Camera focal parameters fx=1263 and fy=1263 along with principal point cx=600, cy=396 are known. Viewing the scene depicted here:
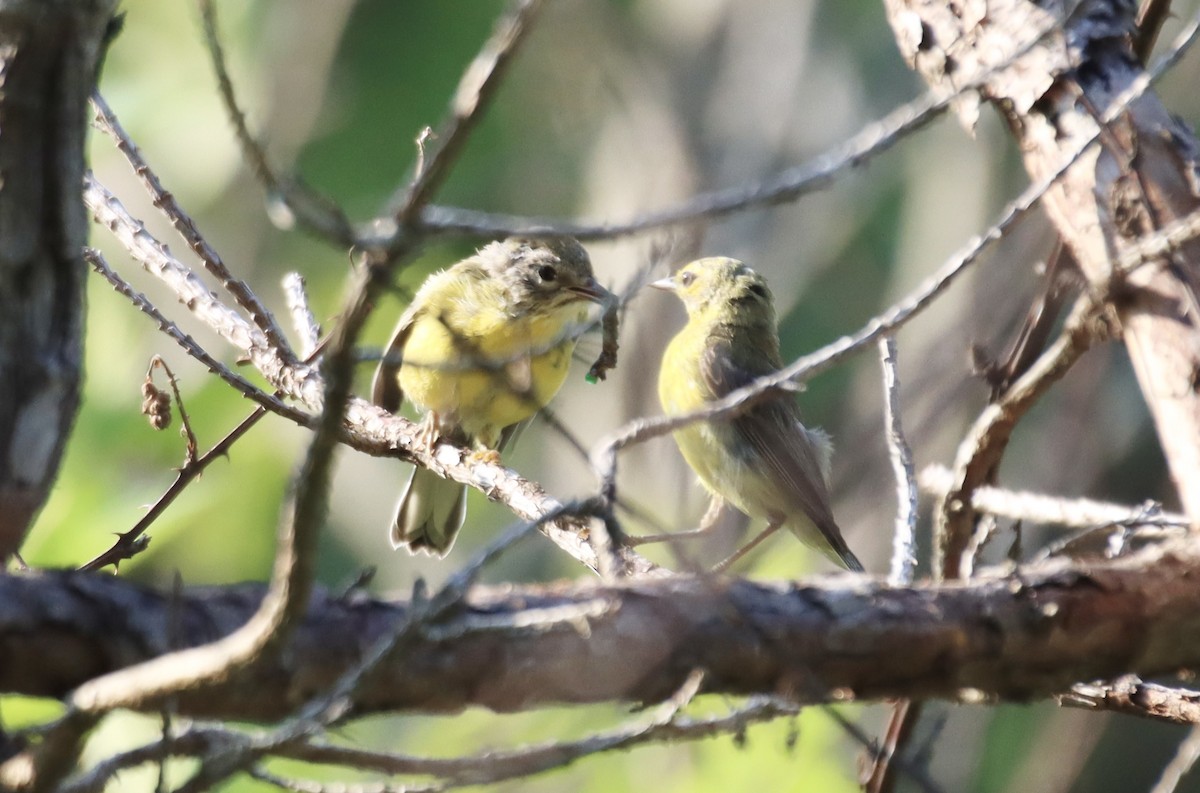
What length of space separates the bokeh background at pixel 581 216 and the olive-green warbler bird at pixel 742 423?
17 cm

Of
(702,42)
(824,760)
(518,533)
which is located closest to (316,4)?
(702,42)

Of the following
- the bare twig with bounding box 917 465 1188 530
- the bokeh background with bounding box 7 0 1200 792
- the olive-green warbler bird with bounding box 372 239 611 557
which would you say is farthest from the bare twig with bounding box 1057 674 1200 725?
the olive-green warbler bird with bounding box 372 239 611 557

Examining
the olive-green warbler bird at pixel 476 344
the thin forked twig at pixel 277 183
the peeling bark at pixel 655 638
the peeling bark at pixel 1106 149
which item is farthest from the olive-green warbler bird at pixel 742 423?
the thin forked twig at pixel 277 183

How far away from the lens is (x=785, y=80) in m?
11.0

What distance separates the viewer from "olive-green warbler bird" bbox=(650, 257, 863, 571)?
5.02 m

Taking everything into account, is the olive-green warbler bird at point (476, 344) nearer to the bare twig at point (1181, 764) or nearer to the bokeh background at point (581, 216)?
the bokeh background at point (581, 216)

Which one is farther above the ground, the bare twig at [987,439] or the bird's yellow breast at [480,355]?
the bird's yellow breast at [480,355]

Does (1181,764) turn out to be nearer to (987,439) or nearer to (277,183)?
(987,439)

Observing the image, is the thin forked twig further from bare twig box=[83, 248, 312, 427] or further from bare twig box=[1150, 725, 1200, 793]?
bare twig box=[1150, 725, 1200, 793]

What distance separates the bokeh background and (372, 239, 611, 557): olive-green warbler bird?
452mm

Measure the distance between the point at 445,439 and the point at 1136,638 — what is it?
292 centimetres

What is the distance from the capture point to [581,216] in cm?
1180

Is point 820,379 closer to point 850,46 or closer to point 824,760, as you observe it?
point 850,46

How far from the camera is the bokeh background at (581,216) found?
614 cm
